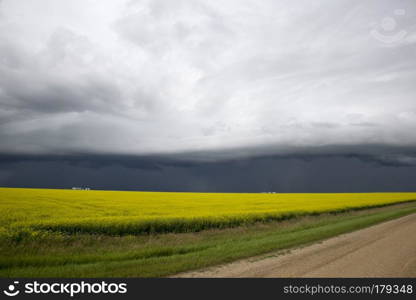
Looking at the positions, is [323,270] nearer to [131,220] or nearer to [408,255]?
[408,255]

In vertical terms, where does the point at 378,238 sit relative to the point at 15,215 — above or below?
below

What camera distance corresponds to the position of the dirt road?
8.52 m

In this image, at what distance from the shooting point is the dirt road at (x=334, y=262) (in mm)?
8520

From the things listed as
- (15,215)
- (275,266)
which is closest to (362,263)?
(275,266)

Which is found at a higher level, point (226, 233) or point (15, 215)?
point (15, 215)

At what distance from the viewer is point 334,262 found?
9.73 m

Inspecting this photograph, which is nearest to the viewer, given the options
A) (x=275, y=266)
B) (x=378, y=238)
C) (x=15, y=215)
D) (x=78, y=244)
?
(x=275, y=266)

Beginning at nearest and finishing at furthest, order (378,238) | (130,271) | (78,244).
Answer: (130,271), (78,244), (378,238)

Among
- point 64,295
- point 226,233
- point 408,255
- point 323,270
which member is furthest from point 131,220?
point 408,255

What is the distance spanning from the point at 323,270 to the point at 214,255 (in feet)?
12.9

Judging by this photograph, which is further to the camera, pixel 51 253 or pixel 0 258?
pixel 51 253

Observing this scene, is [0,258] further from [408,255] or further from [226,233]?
[408,255]

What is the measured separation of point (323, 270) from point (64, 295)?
25.3 ft

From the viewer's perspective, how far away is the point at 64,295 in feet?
23.7
